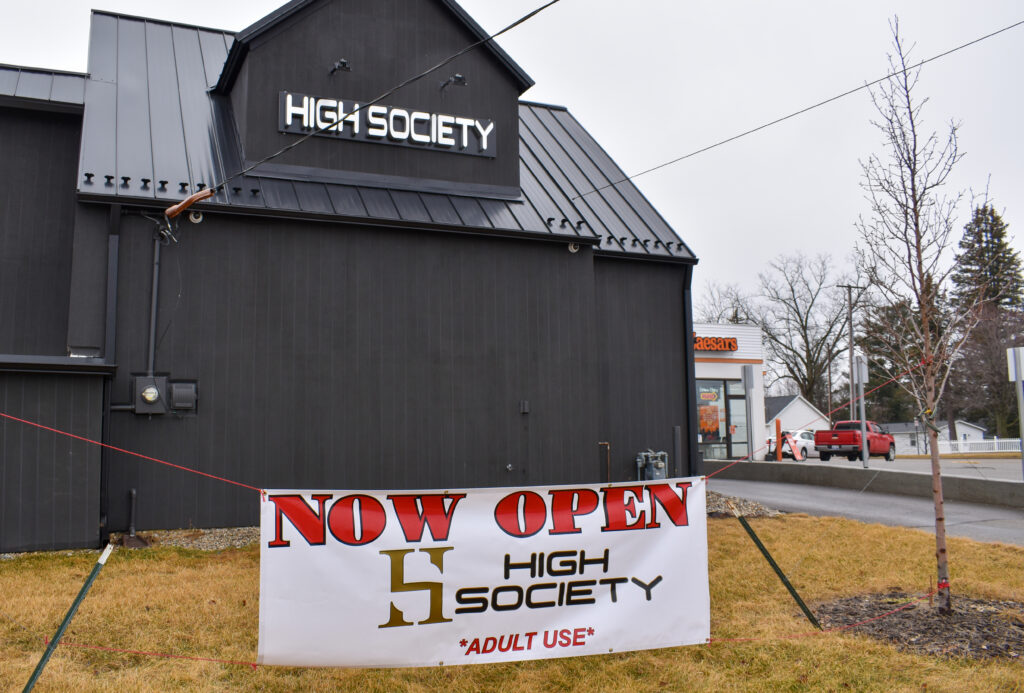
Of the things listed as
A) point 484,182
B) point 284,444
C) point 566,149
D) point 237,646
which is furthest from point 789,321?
point 237,646

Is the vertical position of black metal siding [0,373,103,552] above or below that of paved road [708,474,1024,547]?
above

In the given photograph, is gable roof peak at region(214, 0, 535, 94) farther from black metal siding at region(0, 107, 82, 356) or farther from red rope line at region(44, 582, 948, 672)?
red rope line at region(44, 582, 948, 672)

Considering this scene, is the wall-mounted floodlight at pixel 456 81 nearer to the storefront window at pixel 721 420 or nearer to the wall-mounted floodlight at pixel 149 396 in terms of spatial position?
the wall-mounted floodlight at pixel 149 396

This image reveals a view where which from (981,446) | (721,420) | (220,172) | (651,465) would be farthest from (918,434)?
(220,172)

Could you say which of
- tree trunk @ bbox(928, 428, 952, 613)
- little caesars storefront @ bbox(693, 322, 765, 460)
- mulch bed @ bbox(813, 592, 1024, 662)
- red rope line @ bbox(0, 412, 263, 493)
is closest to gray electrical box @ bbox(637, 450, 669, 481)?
mulch bed @ bbox(813, 592, 1024, 662)

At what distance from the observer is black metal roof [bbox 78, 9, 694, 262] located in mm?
11156

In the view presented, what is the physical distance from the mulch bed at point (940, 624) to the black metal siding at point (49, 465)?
8506 millimetres

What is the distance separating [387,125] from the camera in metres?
12.9

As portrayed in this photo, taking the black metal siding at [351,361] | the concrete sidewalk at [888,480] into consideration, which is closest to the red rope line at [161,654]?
the black metal siding at [351,361]

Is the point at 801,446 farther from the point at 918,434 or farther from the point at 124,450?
the point at 918,434

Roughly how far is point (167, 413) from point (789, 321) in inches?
2114

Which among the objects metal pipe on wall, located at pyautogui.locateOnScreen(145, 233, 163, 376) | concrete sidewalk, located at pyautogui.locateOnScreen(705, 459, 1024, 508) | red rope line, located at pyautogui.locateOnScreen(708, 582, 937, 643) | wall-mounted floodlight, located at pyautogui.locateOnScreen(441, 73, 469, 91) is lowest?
red rope line, located at pyautogui.locateOnScreen(708, 582, 937, 643)

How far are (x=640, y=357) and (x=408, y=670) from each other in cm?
950

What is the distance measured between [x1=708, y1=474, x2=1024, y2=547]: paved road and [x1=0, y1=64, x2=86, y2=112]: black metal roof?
14671mm
